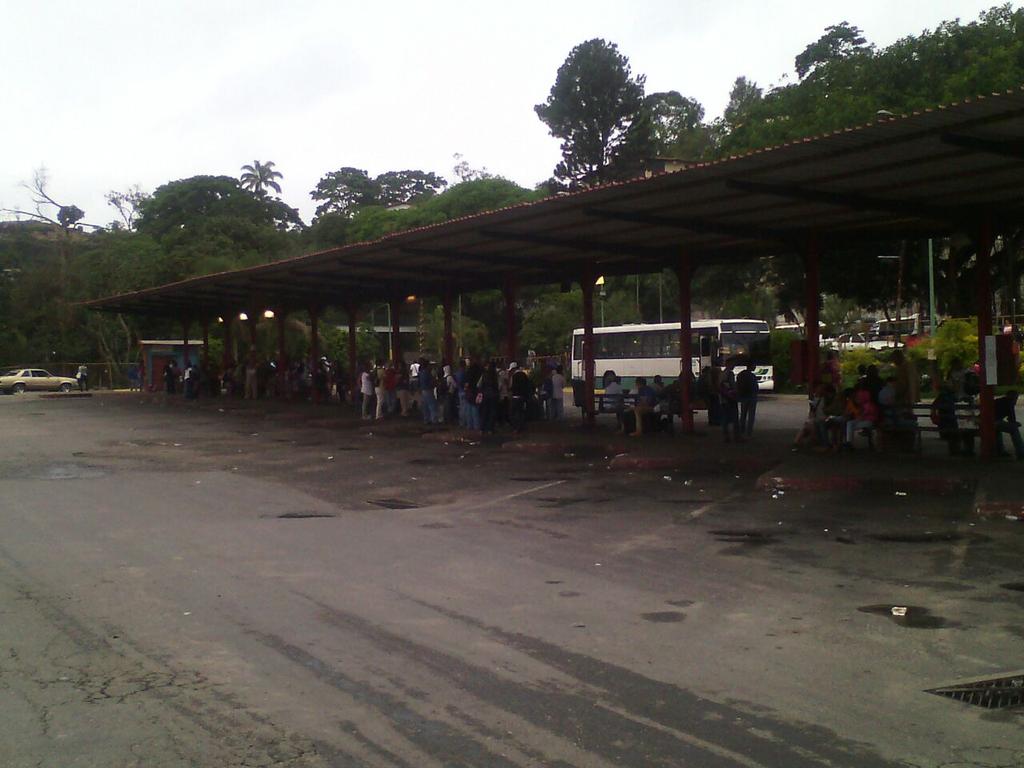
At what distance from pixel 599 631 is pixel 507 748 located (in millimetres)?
2331

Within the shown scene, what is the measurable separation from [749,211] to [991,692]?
12.9 m

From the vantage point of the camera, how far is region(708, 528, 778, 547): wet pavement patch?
1084 cm

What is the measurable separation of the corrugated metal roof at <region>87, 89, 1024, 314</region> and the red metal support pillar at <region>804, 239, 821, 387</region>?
1.27ft

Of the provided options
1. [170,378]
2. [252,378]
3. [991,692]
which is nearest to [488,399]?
[991,692]

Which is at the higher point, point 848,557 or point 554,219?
point 554,219

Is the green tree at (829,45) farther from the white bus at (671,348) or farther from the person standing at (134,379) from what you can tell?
the person standing at (134,379)

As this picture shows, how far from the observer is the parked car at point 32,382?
2299 inches

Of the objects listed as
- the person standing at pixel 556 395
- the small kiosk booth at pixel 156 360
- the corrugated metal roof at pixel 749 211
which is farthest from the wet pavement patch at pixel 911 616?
the small kiosk booth at pixel 156 360

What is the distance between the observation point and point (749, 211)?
17.8 metres

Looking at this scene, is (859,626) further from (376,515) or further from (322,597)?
(376,515)

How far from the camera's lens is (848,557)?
9.90 meters

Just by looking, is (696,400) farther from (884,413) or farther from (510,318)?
(884,413)

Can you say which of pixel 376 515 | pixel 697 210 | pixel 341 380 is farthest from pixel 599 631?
pixel 341 380

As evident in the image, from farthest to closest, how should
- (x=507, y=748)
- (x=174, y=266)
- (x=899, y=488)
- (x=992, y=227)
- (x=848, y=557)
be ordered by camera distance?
(x=174, y=266) < (x=992, y=227) < (x=899, y=488) < (x=848, y=557) < (x=507, y=748)
